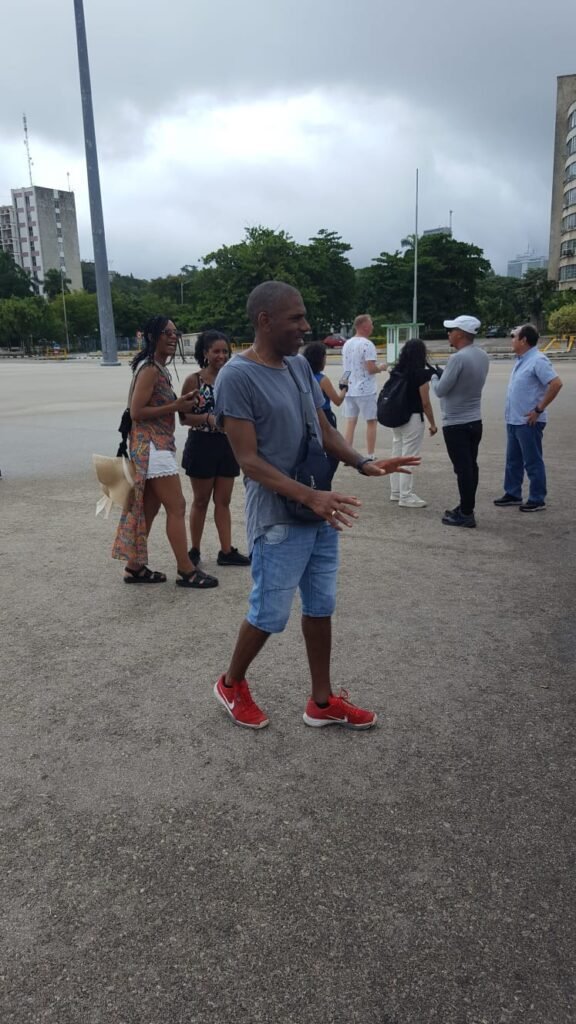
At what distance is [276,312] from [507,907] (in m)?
2.13

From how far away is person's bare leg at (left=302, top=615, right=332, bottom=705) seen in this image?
3.04 metres

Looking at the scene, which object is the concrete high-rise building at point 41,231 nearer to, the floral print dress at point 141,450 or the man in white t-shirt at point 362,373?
the man in white t-shirt at point 362,373

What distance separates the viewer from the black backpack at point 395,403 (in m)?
6.96

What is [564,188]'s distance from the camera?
268 feet

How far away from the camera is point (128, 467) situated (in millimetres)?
4750

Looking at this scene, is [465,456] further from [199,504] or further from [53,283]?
Answer: [53,283]

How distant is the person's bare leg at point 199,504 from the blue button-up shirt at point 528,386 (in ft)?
10.7

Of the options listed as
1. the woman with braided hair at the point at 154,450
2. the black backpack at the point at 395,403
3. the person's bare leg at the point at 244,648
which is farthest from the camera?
the black backpack at the point at 395,403

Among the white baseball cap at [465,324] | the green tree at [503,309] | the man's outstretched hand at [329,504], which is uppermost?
the green tree at [503,309]

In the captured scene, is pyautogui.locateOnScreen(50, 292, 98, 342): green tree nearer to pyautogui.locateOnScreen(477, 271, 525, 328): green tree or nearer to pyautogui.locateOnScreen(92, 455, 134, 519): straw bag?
pyautogui.locateOnScreen(477, 271, 525, 328): green tree

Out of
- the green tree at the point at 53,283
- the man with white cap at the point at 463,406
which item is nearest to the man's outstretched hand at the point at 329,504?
the man with white cap at the point at 463,406

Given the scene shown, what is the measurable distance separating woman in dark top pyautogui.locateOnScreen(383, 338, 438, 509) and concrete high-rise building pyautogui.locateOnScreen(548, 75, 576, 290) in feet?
259

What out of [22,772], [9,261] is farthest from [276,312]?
[9,261]

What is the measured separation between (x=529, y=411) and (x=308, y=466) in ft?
15.7
